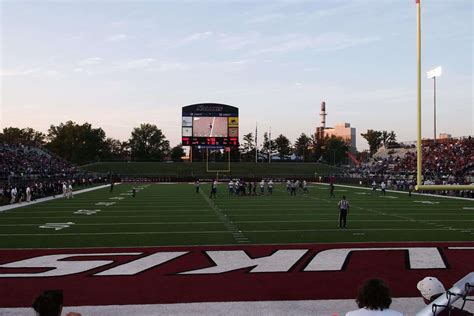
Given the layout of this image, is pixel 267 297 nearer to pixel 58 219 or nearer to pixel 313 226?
pixel 313 226

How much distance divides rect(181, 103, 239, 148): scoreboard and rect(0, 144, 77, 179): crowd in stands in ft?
43.0

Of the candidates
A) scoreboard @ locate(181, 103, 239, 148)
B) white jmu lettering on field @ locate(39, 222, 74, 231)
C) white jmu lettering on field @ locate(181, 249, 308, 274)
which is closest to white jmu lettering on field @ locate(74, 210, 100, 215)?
white jmu lettering on field @ locate(39, 222, 74, 231)

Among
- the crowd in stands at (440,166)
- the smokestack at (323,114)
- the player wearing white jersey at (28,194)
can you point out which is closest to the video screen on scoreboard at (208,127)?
the crowd in stands at (440,166)

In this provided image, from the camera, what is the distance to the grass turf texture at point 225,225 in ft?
43.8

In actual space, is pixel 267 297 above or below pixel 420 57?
below

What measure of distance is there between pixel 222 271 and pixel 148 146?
10824cm

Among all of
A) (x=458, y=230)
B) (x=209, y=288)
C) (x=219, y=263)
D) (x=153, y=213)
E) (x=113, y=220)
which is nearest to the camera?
(x=209, y=288)

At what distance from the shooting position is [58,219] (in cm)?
1836

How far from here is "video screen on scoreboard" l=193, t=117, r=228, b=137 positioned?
156 feet

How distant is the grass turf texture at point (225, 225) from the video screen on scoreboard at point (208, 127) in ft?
79.1

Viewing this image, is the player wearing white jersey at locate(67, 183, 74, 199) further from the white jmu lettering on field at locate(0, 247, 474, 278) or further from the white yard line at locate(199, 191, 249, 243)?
the white jmu lettering on field at locate(0, 247, 474, 278)

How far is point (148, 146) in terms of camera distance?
379 ft

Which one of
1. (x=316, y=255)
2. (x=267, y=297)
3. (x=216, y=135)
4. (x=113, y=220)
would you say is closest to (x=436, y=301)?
(x=267, y=297)

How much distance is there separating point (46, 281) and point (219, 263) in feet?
10.9
